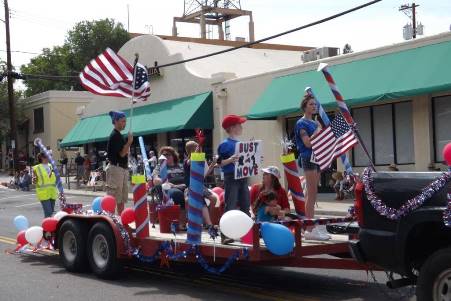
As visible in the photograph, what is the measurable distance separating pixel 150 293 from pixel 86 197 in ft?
68.3

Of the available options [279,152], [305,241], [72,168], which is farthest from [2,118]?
[305,241]

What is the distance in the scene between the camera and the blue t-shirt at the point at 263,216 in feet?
25.9

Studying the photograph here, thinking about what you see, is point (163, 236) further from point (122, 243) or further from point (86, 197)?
point (86, 197)

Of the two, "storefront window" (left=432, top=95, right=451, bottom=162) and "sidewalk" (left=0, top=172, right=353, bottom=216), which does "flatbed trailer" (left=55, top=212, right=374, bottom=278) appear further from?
"storefront window" (left=432, top=95, right=451, bottom=162)

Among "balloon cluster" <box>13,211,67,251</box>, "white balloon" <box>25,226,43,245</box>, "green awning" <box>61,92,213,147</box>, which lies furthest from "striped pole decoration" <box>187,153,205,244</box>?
"green awning" <box>61,92,213,147</box>

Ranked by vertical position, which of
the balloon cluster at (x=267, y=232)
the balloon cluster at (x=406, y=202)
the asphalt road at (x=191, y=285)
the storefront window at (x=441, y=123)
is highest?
the storefront window at (x=441, y=123)

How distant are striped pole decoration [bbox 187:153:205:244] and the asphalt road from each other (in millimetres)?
693

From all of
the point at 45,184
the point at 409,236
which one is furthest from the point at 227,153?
the point at 45,184

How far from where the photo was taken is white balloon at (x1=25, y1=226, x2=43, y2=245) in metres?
9.98

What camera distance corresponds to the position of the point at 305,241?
24.4 feet

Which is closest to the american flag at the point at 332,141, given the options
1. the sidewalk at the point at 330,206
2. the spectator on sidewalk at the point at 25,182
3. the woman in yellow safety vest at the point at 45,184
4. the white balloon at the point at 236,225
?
the white balloon at the point at 236,225

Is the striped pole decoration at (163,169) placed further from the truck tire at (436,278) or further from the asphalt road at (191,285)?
the truck tire at (436,278)

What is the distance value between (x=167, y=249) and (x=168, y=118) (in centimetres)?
2080

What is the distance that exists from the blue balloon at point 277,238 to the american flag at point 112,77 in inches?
173
